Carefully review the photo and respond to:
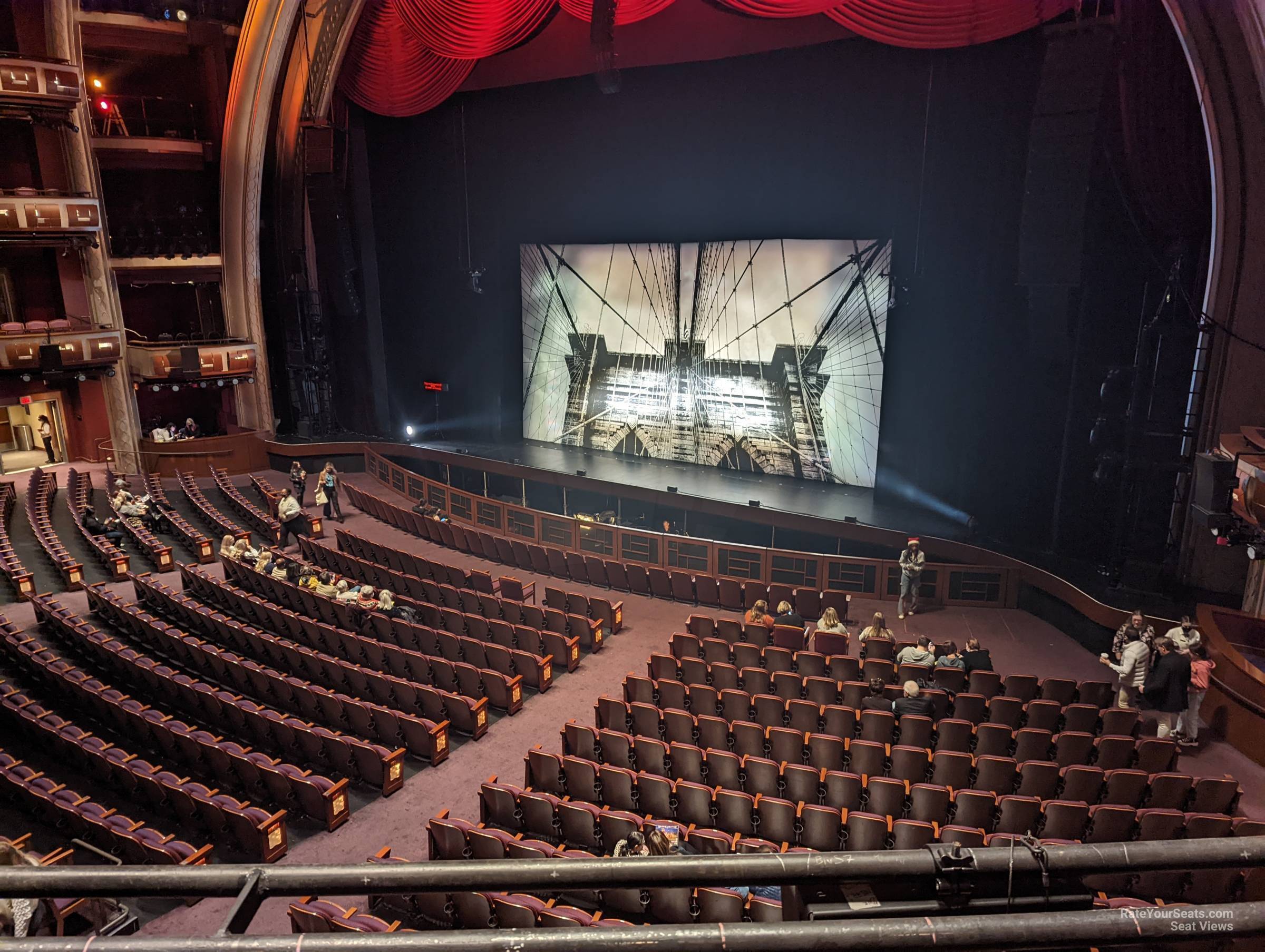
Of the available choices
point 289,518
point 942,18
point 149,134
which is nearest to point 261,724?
point 289,518

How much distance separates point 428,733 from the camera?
24.8ft

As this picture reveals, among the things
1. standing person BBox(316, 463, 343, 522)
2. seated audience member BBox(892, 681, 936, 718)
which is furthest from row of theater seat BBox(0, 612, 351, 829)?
standing person BBox(316, 463, 343, 522)

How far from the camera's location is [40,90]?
1745cm

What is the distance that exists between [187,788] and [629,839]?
155 inches

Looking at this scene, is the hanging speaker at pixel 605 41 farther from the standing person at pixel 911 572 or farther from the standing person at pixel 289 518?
the standing person at pixel 289 518

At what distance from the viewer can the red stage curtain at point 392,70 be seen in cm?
1650

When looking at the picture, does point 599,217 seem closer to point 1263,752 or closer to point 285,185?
point 285,185

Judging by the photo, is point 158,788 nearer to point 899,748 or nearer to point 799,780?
point 799,780

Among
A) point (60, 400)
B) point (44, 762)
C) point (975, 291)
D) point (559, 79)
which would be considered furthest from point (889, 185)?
point (60, 400)

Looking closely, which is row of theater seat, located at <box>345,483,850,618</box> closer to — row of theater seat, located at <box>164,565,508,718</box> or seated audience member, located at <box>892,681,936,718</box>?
seated audience member, located at <box>892,681,936,718</box>

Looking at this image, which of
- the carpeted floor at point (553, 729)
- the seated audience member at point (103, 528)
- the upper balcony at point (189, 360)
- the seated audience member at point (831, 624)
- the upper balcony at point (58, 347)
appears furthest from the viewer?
the upper balcony at point (189, 360)

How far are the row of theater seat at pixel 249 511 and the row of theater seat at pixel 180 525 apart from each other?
862mm

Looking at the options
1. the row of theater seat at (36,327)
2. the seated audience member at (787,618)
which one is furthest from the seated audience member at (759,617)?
the row of theater seat at (36,327)

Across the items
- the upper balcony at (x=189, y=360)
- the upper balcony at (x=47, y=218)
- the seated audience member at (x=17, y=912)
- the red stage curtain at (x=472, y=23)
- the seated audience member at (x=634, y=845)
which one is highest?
the red stage curtain at (x=472, y=23)
